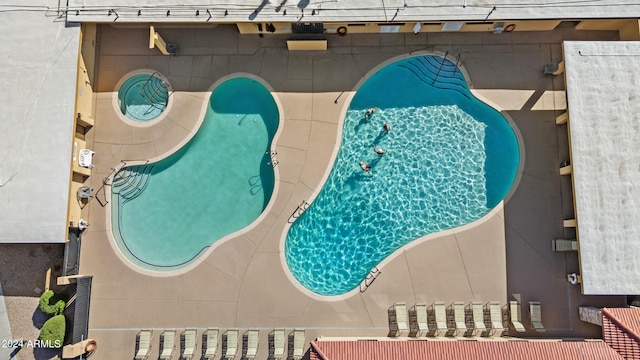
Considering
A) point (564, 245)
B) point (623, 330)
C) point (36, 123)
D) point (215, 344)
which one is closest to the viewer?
point (623, 330)

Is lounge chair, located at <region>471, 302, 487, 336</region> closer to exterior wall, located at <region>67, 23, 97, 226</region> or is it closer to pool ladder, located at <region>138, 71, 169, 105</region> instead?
pool ladder, located at <region>138, 71, 169, 105</region>

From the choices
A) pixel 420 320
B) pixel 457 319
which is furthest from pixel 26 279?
pixel 457 319

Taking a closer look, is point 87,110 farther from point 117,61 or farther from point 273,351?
point 273,351

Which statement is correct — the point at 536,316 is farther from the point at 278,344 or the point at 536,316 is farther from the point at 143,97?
the point at 143,97

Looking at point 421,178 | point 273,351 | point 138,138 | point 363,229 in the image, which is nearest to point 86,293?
point 138,138

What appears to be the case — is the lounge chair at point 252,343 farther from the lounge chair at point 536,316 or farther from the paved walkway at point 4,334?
the lounge chair at point 536,316
